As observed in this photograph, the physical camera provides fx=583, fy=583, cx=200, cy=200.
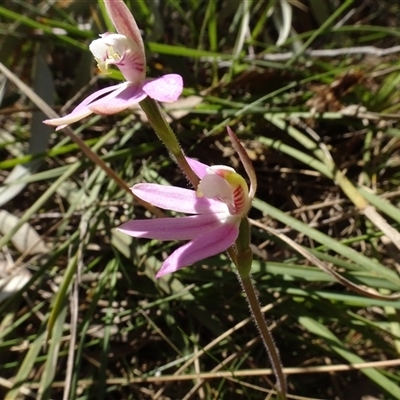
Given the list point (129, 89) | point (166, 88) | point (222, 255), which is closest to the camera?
point (166, 88)

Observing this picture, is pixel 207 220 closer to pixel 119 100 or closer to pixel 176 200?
pixel 176 200

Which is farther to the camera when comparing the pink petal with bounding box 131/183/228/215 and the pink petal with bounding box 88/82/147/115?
the pink petal with bounding box 131/183/228/215

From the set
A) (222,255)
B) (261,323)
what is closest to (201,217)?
(261,323)

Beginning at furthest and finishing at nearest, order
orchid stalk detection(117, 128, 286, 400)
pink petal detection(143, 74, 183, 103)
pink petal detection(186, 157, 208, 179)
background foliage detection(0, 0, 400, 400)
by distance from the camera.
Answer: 1. background foliage detection(0, 0, 400, 400)
2. pink petal detection(186, 157, 208, 179)
3. orchid stalk detection(117, 128, 286, 400)
4. pink petal detection(143, 74, 183, 103)

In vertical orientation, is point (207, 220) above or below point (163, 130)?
below

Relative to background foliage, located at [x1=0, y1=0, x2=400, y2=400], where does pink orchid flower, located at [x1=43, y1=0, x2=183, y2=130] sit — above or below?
above

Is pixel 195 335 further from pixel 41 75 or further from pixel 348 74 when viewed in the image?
pixel 41 75

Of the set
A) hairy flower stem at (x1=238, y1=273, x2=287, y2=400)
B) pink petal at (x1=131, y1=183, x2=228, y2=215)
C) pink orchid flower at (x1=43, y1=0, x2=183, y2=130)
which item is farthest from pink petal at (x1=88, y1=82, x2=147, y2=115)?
hairy flower stem at (x1=238, y1=273, x2=287, y2=400)

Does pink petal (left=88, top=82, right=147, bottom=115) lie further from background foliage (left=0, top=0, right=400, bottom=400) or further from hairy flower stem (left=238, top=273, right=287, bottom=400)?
background foliage (left=0, top=0, right=400, bottom=400)
